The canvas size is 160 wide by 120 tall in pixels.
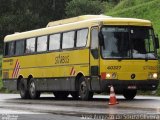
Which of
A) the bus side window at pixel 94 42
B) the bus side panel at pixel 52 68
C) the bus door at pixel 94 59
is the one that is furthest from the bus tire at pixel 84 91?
the bus side window at pixel 94 42

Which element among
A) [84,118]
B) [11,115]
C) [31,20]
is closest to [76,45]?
[11,115]

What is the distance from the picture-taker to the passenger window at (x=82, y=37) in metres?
26.4

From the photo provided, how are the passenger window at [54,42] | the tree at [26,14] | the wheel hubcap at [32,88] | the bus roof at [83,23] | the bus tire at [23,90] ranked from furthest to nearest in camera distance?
the tree at [26,14] < the bus tire at [23,90] < the wheel hubcap at [32,88] < the passenger window at [54,42] < the bus roof at [83,23]

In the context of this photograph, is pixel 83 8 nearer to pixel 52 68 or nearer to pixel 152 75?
pixel 52 68

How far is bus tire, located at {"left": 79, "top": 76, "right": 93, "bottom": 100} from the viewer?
1017 inches

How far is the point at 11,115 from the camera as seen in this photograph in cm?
1725

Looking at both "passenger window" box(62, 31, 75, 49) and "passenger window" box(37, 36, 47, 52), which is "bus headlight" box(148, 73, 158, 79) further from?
"passenger window" box(37, 36, 47, 52)

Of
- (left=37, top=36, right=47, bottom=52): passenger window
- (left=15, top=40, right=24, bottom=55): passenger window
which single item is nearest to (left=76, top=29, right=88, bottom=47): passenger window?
(left=37, top=36, right=47, bottom=52): passenger window

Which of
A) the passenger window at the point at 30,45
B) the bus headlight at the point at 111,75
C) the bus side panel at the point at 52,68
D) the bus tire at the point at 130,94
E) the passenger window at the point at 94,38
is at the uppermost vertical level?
the passenger window at the point at 30,45

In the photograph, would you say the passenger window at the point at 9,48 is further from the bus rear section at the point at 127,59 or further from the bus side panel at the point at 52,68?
the bus rear section at the point at 127,59

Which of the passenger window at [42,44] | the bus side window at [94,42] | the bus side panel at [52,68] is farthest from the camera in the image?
the passenger window at [42,44]

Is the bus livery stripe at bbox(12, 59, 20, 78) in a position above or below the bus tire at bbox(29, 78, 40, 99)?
above

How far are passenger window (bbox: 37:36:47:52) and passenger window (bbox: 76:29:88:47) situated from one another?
3664 mm

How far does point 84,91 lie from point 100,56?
5.69ft
